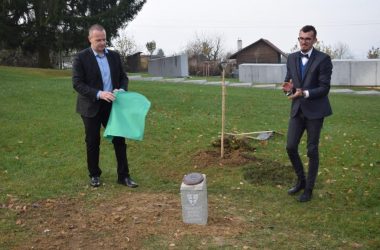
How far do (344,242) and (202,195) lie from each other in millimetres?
1468

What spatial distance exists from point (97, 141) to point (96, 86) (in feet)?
2.43

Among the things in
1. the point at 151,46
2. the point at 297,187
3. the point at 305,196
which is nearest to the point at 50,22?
the point at 297,187

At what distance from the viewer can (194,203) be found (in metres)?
4.82

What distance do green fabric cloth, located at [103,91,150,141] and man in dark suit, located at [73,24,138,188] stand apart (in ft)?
0.43

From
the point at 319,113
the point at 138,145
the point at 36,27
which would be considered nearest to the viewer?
the point at 319,113

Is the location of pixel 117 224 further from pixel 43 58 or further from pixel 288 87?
pixel 43 58

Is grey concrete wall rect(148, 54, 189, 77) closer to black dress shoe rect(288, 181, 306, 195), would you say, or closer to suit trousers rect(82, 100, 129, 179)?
suit trousers rect(82, 100, 129, 179)

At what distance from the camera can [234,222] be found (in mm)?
5051

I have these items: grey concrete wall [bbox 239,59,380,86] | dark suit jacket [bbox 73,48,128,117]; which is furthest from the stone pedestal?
grey concrete wall [bbox 239,59,380,86]

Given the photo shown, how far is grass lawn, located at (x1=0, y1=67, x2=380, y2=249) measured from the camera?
4.77 m

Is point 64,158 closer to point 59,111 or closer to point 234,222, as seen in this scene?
point 234,222

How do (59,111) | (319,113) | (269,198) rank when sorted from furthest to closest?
(59,111) → (269,198) → (319,113)

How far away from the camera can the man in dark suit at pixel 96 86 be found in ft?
19.3

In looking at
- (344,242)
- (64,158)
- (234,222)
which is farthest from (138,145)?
(344,242)
